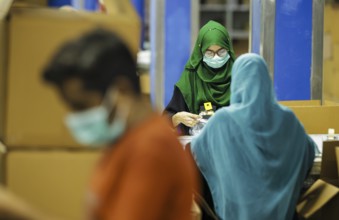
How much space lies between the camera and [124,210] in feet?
4.58

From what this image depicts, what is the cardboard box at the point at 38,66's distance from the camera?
1.90 meters

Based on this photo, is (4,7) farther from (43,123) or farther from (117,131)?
(117,131)

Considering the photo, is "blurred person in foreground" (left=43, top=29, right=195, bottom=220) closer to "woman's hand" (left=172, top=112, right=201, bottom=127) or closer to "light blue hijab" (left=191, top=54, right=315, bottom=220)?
"light blue hijab" (left=191, top=54, right=315, bottom=220)

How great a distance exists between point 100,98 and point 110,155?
0.11 m

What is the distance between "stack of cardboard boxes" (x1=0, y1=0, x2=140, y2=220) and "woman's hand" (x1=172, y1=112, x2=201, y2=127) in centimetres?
212

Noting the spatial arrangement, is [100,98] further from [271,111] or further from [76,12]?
[271,111]

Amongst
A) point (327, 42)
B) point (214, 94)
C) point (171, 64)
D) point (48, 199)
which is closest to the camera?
point (48, 199)

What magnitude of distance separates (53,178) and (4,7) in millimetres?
465

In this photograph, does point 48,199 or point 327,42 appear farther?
point 327,42

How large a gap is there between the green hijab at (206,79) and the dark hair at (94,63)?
2835 millimetres

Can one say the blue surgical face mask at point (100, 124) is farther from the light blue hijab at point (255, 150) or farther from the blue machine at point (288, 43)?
the blue machine at point (288, 43)

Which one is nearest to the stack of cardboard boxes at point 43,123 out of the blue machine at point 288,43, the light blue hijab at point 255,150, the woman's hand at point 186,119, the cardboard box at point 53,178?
the cardboard box at point 53,178

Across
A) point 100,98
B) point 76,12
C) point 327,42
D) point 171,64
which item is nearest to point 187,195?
point 100,98

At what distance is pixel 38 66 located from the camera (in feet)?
6.29
